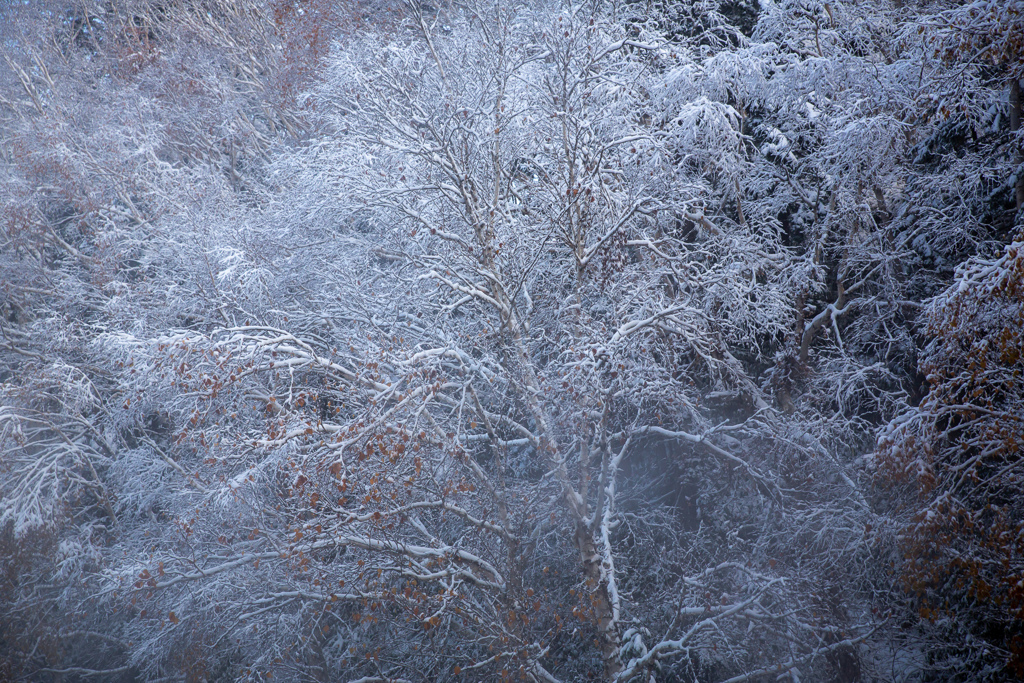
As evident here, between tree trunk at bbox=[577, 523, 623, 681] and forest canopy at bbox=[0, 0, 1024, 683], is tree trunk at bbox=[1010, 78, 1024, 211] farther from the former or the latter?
tree trunk at bbox=[577, 523, 623, 681]

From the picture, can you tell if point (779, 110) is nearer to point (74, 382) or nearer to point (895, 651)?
point (895, 651)

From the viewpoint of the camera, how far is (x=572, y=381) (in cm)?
779

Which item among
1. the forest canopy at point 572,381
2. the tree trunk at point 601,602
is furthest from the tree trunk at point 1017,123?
the tree trunk at point 601,602

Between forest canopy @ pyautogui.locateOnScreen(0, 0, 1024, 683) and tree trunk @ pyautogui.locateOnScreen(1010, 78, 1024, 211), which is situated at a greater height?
tree trunk @ pyautogui.locateOnScreen(1010, 78, 1024, 211)

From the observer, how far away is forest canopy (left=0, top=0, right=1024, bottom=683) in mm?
7465

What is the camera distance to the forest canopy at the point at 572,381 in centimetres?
746

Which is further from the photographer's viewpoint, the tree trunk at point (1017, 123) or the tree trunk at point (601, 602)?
Result: the tree trunk at point (1017, 123)

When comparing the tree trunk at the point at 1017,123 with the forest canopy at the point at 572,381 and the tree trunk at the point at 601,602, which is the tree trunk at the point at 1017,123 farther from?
the tree trunk at the point at 601,602

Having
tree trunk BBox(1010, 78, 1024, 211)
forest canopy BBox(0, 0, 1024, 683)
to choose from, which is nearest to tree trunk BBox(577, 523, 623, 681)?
forest canopy BBox(0, 0, 1024, 683)

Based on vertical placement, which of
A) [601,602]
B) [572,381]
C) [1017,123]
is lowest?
[601,602]

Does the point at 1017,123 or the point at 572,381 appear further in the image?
the point at 1017,123

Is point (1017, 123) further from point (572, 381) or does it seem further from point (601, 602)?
point (601, 602)

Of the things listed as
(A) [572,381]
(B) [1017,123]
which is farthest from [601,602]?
(B) [1017,123]

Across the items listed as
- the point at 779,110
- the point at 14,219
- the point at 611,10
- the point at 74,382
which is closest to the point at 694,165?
the point at 779,110
